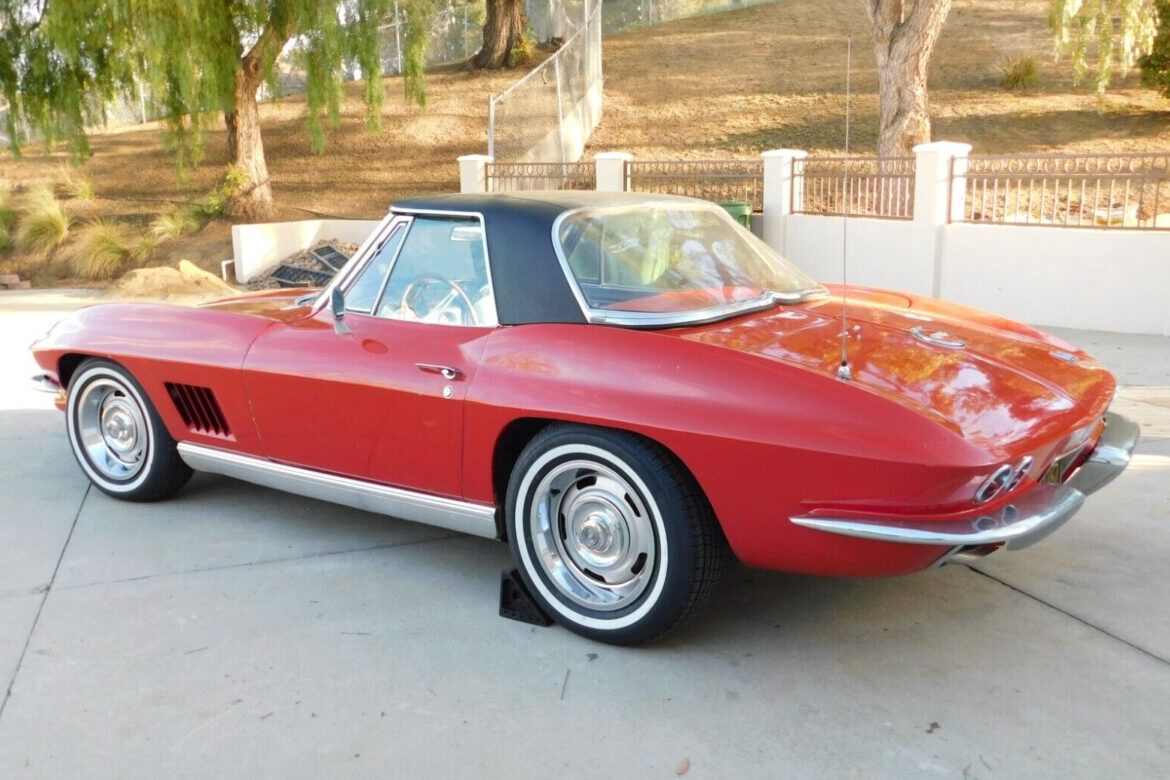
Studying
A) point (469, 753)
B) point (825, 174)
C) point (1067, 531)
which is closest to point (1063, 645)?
point (1067, 531)

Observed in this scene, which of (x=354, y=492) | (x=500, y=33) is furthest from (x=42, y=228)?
(x=354, y=492)

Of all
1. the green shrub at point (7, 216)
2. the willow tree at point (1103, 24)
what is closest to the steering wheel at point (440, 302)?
the willow tree at point (1103, 24)

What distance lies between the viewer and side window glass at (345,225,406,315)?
14.0 feet

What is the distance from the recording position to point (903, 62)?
49.1 feet

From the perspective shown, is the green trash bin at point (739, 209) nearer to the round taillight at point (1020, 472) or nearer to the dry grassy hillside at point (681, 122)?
the dry grassy hillside at point (681, 122)

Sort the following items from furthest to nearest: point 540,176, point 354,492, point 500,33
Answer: point 500,33, point 540,176, point 354,492

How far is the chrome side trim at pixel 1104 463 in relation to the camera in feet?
12.2

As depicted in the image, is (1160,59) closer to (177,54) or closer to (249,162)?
(249,162)

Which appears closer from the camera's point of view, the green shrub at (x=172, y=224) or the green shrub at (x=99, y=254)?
the green shrub at (x=99, y=254)

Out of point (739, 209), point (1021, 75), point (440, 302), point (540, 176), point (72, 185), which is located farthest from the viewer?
point (1021, 75)

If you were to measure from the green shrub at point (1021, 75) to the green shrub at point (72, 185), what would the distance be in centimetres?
1900

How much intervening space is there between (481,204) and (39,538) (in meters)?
2.53

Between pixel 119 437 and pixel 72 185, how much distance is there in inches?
→ 712

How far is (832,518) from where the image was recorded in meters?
3.09
